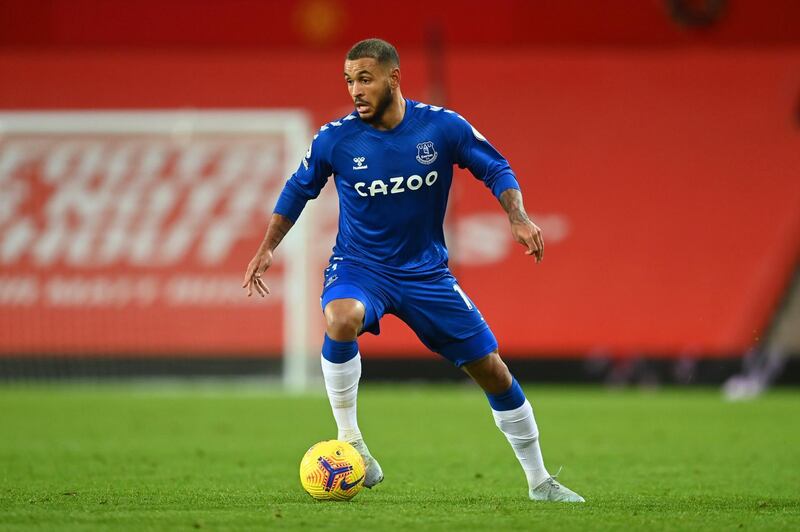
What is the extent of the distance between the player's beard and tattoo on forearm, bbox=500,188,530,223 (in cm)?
70

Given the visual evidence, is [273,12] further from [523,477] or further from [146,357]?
[523,477]

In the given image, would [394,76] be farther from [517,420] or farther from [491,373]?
[517,420]

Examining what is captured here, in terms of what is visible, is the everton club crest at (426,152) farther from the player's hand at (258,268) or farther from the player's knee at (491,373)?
the player's knee at (491,373)

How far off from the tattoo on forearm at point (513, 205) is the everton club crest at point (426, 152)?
0.39m

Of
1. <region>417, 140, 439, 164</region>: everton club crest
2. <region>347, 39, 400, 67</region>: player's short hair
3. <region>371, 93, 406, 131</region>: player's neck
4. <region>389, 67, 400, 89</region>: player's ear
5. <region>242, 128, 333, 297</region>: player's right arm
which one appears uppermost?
<region>347, 39, 400, 67</region>: player's short hair

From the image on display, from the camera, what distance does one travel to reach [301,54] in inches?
675

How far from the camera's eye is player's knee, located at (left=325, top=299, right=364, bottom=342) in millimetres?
6184

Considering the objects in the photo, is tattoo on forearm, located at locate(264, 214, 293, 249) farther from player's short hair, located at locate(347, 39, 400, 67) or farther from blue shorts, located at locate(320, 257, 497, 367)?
player's short hair, located at locate(347, 39, 400, 67)

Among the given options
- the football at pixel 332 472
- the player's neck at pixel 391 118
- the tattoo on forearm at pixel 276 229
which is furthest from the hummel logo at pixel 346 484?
the player's neck at pixel 391 118

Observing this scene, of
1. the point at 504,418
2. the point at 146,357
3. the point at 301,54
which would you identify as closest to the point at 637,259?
the point at 301,54

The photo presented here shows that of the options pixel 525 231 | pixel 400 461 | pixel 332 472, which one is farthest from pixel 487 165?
pixel 400 461

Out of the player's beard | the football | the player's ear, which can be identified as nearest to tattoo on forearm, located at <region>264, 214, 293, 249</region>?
the player's beard

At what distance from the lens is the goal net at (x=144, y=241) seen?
15453 mm

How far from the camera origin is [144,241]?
51.5ft
